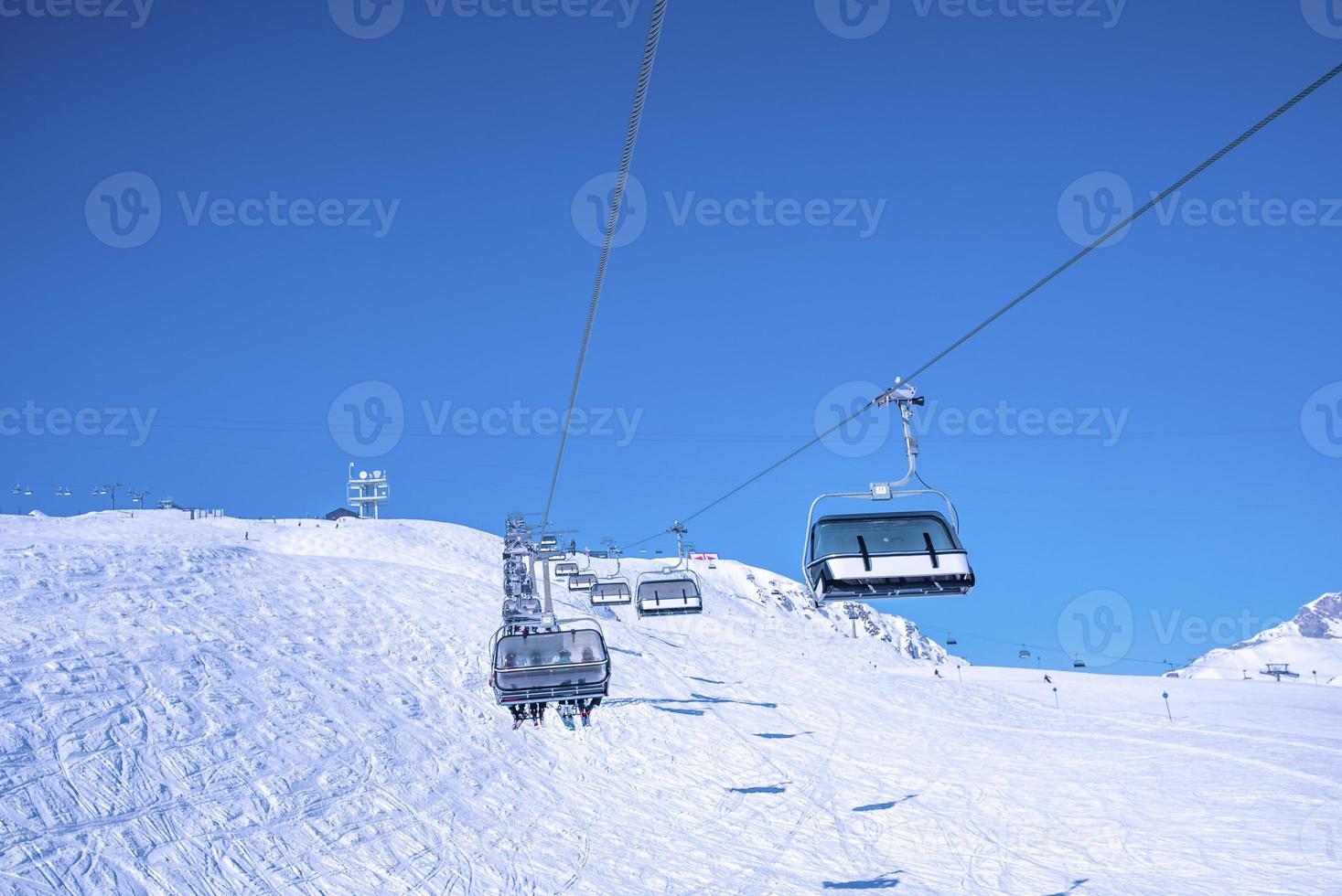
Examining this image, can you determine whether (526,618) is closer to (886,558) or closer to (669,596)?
(669,596)

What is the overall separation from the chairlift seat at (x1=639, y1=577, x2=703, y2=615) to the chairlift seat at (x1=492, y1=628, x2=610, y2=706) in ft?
24.8

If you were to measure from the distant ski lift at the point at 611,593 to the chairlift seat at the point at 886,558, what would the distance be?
18.7m

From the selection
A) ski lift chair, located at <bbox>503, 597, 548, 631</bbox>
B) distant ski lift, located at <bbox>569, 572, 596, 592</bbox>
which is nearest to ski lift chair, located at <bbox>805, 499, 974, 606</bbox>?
ski lift chair, located at <bbox>503, 597, 548, 631</bbox>

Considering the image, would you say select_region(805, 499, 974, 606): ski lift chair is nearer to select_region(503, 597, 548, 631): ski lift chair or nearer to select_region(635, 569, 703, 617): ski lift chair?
select_region(503, 597, 548, 631): ski lift chair

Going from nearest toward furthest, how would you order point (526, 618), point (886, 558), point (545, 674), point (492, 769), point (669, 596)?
1. point (886, 558)
2. point (545, 674)
3. point (526, 618)
4. point (669, 596)
5. point (492, 769)

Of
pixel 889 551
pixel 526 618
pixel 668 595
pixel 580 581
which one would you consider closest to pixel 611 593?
pixel 668 595

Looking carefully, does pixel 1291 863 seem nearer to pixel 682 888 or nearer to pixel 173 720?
pixel 682 888

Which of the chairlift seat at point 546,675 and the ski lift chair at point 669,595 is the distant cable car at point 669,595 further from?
the chairlift seat at point 546,675

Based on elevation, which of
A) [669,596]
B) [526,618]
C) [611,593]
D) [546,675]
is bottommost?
[546,675]

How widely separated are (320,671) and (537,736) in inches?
333

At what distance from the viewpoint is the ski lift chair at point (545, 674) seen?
1678 centimetres

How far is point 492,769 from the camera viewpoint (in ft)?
101

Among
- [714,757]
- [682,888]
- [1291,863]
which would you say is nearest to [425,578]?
[714,757]

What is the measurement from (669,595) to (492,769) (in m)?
10.5
